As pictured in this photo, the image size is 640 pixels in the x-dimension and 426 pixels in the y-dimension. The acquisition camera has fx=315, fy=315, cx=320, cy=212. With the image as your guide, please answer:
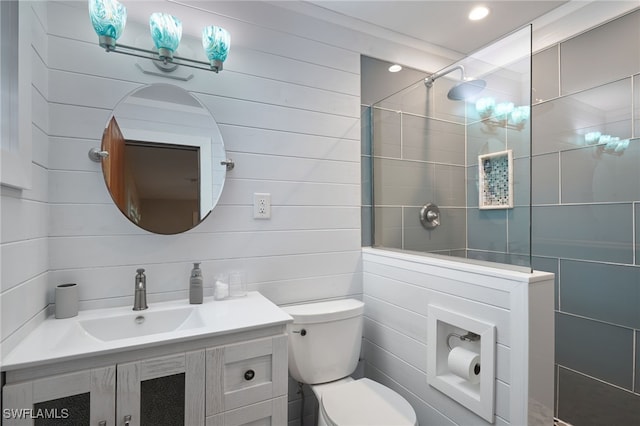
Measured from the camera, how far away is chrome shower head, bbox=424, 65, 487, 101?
1.73m

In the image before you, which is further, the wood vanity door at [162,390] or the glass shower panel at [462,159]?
the glass shower panel at [462,159]

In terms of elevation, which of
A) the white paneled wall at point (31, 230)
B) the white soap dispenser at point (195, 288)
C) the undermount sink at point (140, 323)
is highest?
the white paneled wall at point (31, 230)

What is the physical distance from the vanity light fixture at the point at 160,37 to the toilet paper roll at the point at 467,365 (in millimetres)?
1619

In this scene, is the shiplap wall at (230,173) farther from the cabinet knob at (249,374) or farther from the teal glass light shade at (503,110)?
the teal glass light shade at (503,110)

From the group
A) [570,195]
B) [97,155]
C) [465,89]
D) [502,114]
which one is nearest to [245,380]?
[97,155]

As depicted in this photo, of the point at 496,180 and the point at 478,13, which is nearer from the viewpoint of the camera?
the point at 496,180

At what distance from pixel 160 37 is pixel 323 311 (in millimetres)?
1415

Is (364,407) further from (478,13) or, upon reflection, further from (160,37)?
(478,13)

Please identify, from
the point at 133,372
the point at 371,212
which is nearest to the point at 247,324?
the point at 133,372

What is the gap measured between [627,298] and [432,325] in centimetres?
107

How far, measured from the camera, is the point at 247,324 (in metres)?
1.15

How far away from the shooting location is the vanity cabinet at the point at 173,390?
0.89 metres

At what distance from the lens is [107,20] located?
3.91 feet

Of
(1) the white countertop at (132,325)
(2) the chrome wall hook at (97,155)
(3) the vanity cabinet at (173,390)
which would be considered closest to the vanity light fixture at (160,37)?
(2) the chrome wall hook at (97,155)
